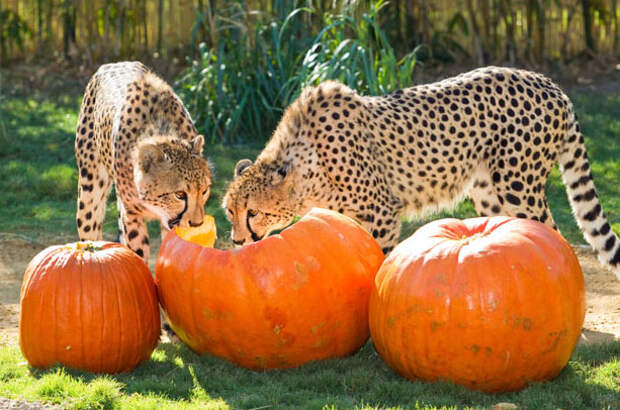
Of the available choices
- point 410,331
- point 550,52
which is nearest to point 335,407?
point 410,331

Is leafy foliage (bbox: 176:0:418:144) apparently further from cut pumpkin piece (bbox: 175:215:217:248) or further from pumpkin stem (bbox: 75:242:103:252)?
pumpkin stem (bbox: 75:242:103:252)

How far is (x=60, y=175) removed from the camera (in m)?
8.55

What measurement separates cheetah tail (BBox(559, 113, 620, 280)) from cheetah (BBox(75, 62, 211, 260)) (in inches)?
87.2

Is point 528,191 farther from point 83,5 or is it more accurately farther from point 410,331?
point 83,5

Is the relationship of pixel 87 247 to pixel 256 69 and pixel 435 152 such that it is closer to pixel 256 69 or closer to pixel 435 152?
pixel 435 152

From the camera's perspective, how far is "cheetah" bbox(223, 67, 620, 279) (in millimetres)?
4934

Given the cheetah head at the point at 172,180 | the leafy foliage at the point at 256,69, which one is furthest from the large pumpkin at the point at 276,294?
the leafy foliage at the point at 256,69

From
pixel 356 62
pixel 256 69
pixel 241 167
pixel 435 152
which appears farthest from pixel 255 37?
pixel 241 167

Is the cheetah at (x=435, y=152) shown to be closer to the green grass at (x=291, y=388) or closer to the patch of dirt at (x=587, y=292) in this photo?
the patch of dirt at (x=587, y=292)

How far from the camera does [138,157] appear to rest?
4633 mm

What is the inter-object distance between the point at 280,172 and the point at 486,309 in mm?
1661

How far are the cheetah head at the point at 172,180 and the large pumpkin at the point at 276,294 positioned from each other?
53 cm

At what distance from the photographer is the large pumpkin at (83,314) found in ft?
12.6

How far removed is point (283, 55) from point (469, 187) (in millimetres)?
4353
